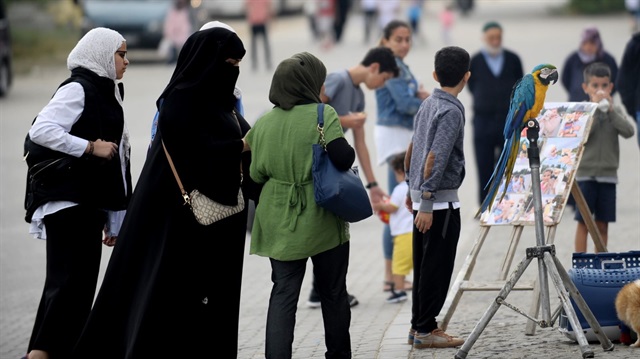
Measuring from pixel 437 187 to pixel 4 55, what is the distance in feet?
55.6

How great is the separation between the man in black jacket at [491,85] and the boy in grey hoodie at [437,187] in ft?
16.6

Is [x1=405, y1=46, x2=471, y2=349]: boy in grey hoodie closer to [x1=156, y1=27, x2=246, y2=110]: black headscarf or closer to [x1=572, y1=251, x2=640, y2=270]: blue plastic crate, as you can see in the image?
[x1=572, y1=251, x2=640, y2=270]: blue plastic crate

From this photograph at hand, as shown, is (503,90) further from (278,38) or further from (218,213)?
A: (278,38)

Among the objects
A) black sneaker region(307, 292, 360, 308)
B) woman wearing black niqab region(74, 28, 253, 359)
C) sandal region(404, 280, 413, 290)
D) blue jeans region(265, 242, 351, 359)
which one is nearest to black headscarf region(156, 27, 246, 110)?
woman wearing black niqab region(74, 28, 253, 359)

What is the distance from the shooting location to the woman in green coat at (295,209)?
6.59m

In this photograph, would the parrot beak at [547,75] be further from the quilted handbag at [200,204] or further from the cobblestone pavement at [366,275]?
the quilted handbag at [200,204]

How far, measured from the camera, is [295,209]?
21.7 ft

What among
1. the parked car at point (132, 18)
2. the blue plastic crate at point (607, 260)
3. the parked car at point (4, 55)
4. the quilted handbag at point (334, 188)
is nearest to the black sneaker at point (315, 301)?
the blue plastic crate at point (607, 260)

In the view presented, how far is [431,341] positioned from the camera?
7.43 m

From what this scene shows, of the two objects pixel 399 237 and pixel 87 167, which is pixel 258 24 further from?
pixel 87 167

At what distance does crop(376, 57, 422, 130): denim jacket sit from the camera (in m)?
9.84

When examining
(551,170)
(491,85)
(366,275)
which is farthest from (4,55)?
(551,170)

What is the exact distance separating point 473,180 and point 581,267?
7953 mm

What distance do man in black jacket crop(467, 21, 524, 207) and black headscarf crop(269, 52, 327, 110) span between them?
231 inches
